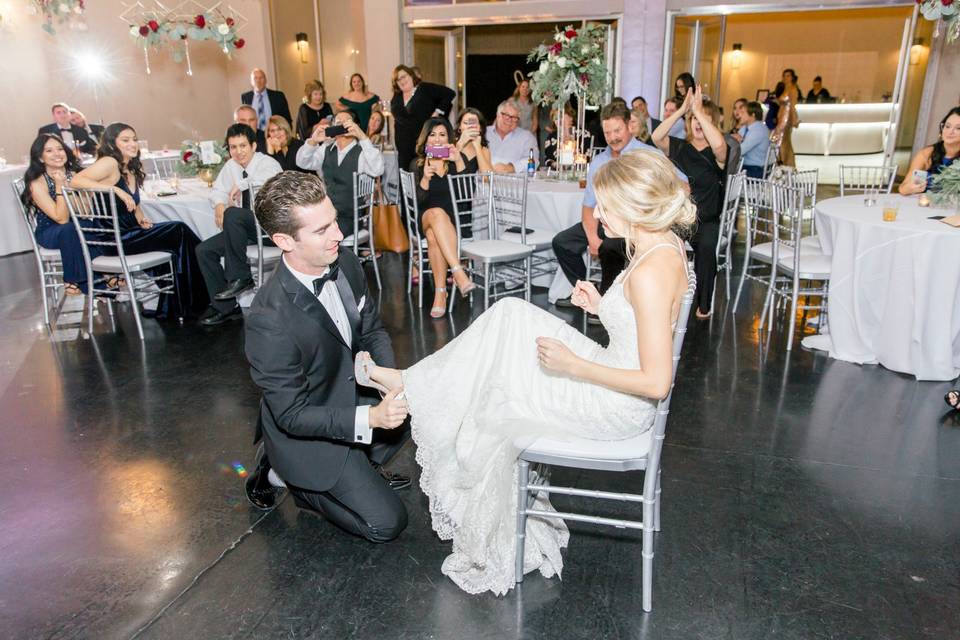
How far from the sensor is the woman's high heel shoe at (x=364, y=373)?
2361 mm

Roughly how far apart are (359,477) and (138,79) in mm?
9847

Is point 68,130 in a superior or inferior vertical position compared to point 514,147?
superior

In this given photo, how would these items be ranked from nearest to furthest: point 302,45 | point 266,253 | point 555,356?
→ 1. point 555,356
2. point 266,253
3. point 302,45

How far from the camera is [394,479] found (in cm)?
284

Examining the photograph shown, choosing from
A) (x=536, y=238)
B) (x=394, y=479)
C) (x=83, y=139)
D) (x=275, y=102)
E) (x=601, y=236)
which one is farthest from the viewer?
(x=275, y=102)

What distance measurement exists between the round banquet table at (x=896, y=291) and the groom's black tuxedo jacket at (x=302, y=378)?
9.57ft

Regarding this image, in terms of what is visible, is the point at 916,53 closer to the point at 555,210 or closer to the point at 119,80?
the point at 555,210

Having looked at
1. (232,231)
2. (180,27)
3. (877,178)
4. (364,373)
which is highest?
(180,27)

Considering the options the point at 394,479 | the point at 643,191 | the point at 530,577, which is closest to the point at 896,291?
the point at 643,191

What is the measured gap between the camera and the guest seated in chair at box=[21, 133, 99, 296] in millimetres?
4637

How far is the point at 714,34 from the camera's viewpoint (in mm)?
9508

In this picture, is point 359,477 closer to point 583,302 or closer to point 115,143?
point 583,302

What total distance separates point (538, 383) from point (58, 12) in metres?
9.61

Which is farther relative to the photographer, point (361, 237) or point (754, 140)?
point (754, 140)
